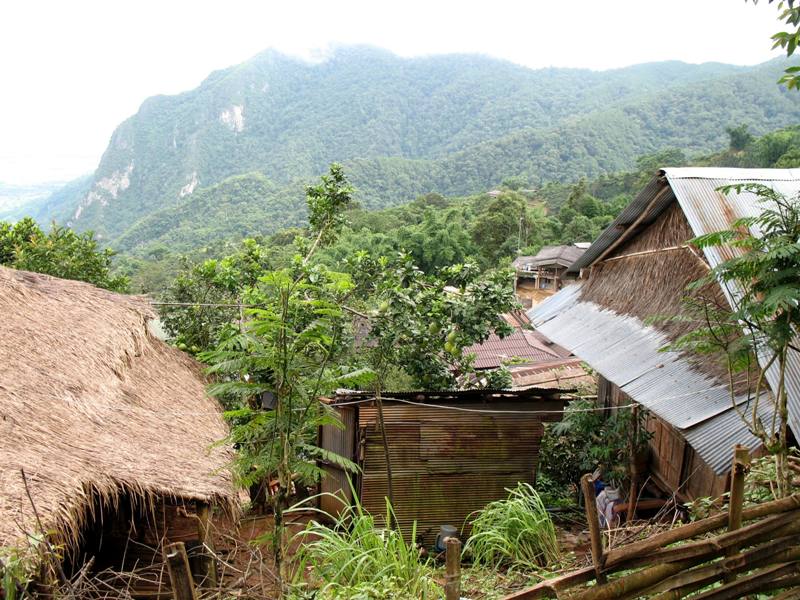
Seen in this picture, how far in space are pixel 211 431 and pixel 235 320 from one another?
367cm

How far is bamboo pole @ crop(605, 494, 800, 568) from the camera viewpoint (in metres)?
2.30

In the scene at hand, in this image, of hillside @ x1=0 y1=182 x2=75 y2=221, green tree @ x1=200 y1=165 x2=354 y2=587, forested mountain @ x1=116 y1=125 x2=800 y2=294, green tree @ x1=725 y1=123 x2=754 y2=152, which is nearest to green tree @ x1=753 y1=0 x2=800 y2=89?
green tree @ x1=200 y1=165 x2=354 y2=587

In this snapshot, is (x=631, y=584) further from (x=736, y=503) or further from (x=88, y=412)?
(x=88, y=412)

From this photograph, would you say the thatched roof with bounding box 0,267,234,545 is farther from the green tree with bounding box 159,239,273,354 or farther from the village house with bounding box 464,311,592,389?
the village house with bounding box 464,311,592,389

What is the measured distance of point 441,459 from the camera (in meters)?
7.66

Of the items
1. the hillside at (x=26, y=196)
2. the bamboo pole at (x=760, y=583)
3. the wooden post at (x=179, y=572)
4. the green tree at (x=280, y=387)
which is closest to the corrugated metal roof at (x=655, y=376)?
the bamboo pole at (x=760, y=583)

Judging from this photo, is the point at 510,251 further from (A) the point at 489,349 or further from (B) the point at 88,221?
(B) the point at 88,221

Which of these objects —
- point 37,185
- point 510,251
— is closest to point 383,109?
point 37,185

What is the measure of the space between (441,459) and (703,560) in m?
5.33

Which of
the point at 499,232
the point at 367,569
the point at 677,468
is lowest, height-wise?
the point at 677,468

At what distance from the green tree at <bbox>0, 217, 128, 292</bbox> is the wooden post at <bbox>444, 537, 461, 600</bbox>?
39.4ft

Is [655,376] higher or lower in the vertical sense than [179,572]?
lower

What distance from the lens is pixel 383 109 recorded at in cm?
10688

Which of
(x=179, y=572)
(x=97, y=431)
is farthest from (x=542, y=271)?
(x=179, y=572)
